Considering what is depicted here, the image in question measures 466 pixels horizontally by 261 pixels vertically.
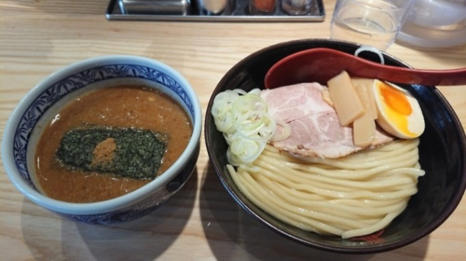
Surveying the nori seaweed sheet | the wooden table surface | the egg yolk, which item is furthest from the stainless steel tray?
the nori seaweed sheet

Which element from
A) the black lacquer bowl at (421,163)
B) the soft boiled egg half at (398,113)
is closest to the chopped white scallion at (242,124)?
the black lacquer bowl at (421,163)

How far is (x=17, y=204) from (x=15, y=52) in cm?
80

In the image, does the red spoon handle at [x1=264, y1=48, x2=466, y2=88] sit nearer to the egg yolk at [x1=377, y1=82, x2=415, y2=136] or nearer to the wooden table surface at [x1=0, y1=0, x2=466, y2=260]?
the egg yolk at [x1=377, y1=82, x2=415, y2=136]

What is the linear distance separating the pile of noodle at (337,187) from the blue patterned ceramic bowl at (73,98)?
8.2 inches

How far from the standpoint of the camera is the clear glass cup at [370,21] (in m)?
1.61

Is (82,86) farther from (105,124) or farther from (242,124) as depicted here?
(242,124)

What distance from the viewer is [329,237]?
0.94m

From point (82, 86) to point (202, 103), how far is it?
17.1 inches

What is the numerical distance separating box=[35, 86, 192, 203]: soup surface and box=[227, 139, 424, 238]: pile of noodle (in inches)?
8.4

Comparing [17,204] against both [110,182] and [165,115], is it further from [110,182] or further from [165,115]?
[165,115]

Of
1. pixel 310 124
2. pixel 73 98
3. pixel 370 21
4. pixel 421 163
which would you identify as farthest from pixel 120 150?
pixel 370 21

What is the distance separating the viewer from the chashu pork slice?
1046 millimetres

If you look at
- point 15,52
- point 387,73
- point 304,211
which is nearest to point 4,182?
point 15,52

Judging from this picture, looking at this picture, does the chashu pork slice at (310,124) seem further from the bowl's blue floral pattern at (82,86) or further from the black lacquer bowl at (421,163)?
the bowl's blue floral pattern at (82,86)
